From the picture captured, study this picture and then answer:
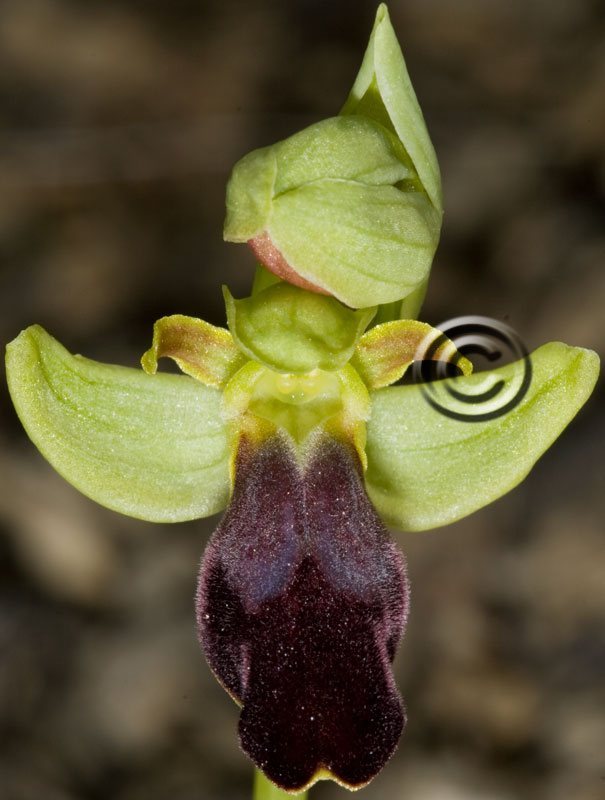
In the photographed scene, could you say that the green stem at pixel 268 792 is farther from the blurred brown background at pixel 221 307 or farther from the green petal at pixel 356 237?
the blurred brown background at pixel 221 307

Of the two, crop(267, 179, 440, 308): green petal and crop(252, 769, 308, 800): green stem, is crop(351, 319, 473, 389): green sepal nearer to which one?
crop(267, 179, 440, 308): green petal

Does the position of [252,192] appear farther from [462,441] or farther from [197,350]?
[462,441]

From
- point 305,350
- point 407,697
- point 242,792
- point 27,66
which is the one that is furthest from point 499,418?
point 27,66

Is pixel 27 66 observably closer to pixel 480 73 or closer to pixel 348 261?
pixel 480 73

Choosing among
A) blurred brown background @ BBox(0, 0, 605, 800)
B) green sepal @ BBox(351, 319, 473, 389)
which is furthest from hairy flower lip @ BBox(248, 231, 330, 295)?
blurred brown background @ BBox(0, 0, 605, 800)

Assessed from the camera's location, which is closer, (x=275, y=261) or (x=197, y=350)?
(x=275, y=261)

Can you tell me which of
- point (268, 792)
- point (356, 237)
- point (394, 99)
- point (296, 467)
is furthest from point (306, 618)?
point (394, 99)

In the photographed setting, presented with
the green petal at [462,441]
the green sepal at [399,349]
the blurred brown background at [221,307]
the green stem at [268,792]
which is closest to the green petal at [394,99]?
the green sepal at [399,349]
